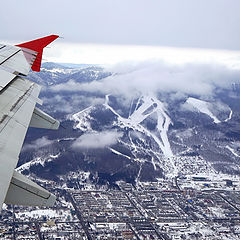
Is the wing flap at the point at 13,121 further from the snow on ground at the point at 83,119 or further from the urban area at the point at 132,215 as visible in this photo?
the snow on ground at the point at 83,119

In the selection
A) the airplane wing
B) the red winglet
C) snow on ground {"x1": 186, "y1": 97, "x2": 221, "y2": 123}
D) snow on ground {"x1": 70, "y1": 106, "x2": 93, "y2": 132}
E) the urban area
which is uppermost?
the red winglet

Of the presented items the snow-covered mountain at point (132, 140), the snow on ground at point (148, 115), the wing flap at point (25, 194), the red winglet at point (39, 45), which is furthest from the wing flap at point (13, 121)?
the snow on ground at point (148, 115)

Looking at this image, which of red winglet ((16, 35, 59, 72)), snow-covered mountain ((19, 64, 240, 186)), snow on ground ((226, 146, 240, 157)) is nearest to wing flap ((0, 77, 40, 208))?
red winglet ((16, 35, 59, 72))

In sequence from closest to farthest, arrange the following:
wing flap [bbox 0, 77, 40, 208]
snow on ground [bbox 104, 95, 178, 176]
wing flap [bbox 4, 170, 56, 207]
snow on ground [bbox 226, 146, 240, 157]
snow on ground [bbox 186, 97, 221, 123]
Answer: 1. wing flap [bbox 0, 77, 40, 208]
2. wing flap [bbox 4, 170, 56, 207]
3. snow on ground [bbox 226, 146, 240, 157]
4. snow on ground [bbox 104, 95, 178, 176]
5. snow on ground [bbox 186, 97, 221, 123]

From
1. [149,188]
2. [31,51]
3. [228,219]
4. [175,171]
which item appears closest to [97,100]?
[175,171]

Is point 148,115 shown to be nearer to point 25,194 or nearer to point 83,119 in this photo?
point 83,119

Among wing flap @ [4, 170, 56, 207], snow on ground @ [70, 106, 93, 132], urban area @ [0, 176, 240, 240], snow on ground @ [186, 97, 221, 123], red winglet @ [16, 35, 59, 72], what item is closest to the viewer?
wing flap @ [4, 170, 56, 207]

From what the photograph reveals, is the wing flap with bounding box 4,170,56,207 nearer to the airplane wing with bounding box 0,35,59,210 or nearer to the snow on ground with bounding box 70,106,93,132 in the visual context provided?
the airplane wing with bounding box 0,35,59,210
